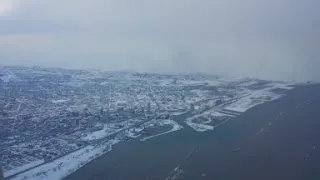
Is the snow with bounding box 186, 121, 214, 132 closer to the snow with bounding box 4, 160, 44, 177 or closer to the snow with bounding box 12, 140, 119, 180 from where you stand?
the snow with bounding box 12, 140, 119, 180

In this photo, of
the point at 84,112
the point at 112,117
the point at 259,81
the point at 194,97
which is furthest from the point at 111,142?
the point at 259,81

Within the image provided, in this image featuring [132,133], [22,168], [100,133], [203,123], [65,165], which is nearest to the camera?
[22,168]

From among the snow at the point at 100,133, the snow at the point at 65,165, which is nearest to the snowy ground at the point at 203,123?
the snow at the point at 100,133

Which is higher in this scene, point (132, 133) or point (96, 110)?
point (96, 110)

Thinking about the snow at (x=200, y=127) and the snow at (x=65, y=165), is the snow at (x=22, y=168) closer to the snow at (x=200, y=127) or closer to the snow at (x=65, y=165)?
the snow at (x=65, y=165)

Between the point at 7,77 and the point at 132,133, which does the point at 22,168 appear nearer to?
the point at 132,133

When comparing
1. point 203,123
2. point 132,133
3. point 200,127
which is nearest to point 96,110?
point 132,133

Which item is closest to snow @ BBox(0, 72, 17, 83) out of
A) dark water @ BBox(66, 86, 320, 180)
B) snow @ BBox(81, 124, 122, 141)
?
snow @ BBox(81, 124, 122, 141)

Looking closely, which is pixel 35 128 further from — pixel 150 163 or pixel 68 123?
pixel 150 163
